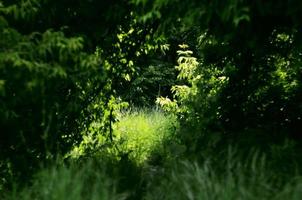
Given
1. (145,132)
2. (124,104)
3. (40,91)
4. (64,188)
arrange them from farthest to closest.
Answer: (145,132) → (124,104) → (40,91) → (64,188)

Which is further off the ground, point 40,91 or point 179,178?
point 40,91

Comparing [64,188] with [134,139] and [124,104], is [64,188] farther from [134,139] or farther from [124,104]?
[134,139]

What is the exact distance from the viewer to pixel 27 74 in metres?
4.23

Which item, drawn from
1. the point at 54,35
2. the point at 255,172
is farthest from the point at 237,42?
the point at 54,35

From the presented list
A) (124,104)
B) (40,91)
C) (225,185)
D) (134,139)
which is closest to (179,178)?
(225,185)

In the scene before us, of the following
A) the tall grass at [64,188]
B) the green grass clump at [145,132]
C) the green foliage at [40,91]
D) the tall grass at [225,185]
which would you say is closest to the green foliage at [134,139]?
the green grass clump at [145,132]

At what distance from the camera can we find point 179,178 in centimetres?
436

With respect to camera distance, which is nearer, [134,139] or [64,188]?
[64,188]

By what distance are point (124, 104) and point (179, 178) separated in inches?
118

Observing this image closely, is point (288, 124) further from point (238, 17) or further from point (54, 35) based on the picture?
point (54, 35)

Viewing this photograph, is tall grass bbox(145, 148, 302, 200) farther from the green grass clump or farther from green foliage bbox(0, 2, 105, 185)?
the green grass clump

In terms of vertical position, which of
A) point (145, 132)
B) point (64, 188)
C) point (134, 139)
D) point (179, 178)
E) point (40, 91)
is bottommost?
point (64, 188)

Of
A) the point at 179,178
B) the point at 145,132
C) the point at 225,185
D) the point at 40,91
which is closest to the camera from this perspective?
the point at 225,185

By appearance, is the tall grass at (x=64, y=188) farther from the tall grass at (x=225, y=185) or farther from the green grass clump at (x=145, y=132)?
the green grass clump at (x=145, y=132)
